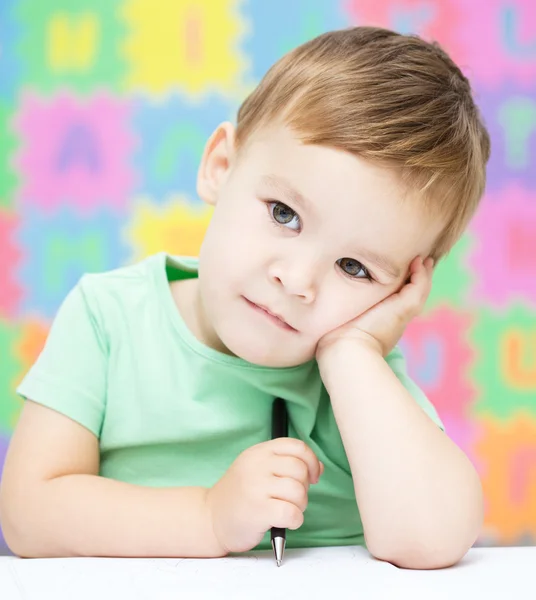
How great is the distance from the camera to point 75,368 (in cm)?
96

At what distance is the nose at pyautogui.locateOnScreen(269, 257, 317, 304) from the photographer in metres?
0.82

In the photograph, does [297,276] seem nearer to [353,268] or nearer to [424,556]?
[353,268]

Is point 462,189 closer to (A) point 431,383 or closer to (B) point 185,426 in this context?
(B) point 185,426

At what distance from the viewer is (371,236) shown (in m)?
0.84

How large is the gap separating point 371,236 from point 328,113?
124 mm

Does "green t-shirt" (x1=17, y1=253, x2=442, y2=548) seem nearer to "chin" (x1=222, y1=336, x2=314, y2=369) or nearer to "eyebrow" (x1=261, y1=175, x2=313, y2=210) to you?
"chin" (x1=222, y1=336, x2=314, y2=369)

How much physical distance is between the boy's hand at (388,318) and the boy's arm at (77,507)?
0.20m

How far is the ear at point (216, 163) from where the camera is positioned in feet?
3.23

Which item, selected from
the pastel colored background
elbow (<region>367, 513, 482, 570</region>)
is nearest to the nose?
elbow (<region>367, 513, 482, 570</region>)

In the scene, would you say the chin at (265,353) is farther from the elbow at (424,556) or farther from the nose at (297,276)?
the elbow at (424,556)

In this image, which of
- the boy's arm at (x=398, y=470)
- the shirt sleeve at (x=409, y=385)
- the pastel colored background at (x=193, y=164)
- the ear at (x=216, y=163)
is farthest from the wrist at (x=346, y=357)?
the pastel colored background at (x=193, y=164)

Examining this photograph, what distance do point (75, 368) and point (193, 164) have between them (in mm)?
643

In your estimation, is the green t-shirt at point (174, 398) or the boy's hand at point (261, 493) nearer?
the boy's hand at point (261, 493)

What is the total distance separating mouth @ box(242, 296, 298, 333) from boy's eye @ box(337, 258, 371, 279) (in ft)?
0.25
